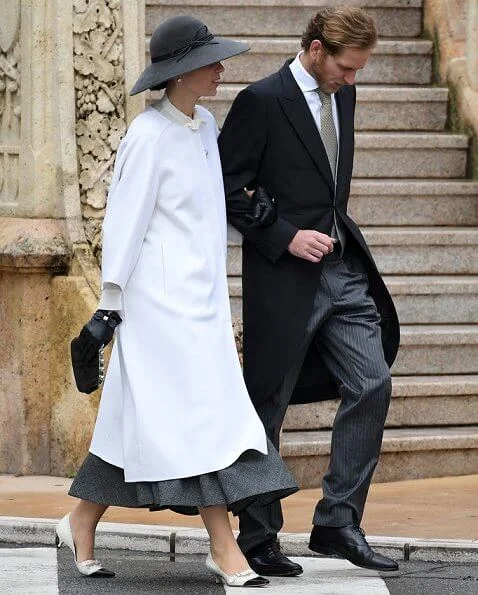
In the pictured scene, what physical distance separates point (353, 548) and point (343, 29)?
6.06 ft

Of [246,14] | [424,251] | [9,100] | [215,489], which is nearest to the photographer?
[215,489]

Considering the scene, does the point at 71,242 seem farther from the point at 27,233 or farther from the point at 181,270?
the point at 181,270

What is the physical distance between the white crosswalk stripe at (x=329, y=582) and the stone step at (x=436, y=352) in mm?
2787

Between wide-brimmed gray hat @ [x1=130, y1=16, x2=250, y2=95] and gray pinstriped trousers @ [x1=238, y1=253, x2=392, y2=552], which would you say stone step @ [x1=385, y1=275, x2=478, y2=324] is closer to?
gray pinstriped trousers @ [x1=238, y1=253, x2=392, y2=552]

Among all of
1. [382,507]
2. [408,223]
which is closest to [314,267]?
[382,507]

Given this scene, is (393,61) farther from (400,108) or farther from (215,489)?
(215,489)

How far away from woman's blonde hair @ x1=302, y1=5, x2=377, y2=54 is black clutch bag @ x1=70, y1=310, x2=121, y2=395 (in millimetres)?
1237

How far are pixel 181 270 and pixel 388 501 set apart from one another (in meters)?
2.50

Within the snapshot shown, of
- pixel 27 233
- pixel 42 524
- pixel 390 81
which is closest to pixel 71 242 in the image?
pixel 27 233

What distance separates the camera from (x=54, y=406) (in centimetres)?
938

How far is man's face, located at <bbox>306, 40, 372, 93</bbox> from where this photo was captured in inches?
260

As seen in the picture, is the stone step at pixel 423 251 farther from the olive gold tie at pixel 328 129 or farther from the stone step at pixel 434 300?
the olive gold tie at pixel 328 129

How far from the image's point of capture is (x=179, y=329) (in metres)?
6.45

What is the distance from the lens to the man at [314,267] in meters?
6.66
